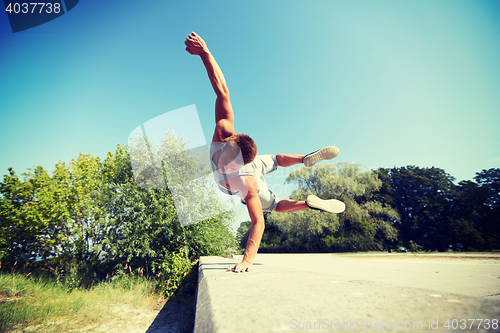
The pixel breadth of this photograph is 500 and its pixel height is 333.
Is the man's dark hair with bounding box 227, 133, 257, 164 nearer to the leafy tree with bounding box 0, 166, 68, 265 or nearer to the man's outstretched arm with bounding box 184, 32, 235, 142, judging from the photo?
the man's outstretched arm with bounding box 184, 32, 235, 142

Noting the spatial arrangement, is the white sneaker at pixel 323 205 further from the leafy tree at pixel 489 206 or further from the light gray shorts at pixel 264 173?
the leafy tree at pixel 489 206

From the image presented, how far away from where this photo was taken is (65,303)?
15.9ft

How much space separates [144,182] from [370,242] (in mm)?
19677

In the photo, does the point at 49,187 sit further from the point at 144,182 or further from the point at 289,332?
the point at 289,332

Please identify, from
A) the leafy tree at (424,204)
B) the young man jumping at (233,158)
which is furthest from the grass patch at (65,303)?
the leafy tree at (424,204)

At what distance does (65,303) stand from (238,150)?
580 cm

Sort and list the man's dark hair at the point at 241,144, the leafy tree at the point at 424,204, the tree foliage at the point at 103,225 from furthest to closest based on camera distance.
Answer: the leafy tree at the point at 424,204 → the tree foliage at the point at 103,225 → the man's dark hair at the point at 241,144

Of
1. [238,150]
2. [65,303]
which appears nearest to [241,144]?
[238,150]

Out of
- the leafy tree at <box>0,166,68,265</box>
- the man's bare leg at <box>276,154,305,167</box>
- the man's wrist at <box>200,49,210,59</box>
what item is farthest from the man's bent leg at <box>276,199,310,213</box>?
the leafy tree at <box>0,166,68,265</box>

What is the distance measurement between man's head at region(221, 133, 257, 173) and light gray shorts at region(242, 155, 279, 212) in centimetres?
30

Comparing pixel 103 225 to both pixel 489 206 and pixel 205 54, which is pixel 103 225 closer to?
pixel 205 54

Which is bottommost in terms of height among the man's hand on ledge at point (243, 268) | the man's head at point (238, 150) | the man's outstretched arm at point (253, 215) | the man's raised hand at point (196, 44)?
the man's hand on ledge at point (243, 268)

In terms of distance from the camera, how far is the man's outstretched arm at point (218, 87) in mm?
2789

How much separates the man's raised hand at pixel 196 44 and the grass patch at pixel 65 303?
17.2 feet
